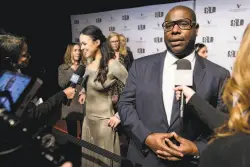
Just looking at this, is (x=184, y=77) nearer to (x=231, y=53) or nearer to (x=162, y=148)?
(x=162, y=148)

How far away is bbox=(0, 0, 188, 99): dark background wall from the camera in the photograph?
5312 mm

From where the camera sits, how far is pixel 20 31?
5.52 meters

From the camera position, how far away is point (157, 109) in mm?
1561

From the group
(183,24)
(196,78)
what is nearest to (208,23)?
(183,24)

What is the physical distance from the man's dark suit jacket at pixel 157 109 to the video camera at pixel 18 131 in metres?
0.77

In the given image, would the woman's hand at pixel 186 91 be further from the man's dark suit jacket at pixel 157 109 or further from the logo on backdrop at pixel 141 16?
the logo on backdrop at pixel 141 16

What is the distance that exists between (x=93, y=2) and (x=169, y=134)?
462 cm

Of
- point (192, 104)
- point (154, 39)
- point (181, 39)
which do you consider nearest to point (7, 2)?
point (154, 39)

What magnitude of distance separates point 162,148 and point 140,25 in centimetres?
365

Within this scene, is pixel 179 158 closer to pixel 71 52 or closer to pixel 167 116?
pixel 167 116

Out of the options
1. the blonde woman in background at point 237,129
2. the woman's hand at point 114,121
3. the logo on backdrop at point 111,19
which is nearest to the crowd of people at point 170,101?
the blonde woman in background at point 237,129

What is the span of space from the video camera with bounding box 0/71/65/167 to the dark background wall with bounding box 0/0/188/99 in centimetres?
432

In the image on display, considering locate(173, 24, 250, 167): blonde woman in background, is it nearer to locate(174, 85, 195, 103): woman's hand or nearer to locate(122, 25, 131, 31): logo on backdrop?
locate(174, 85, 195, 103): woman's hand

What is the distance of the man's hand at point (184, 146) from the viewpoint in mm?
1416
